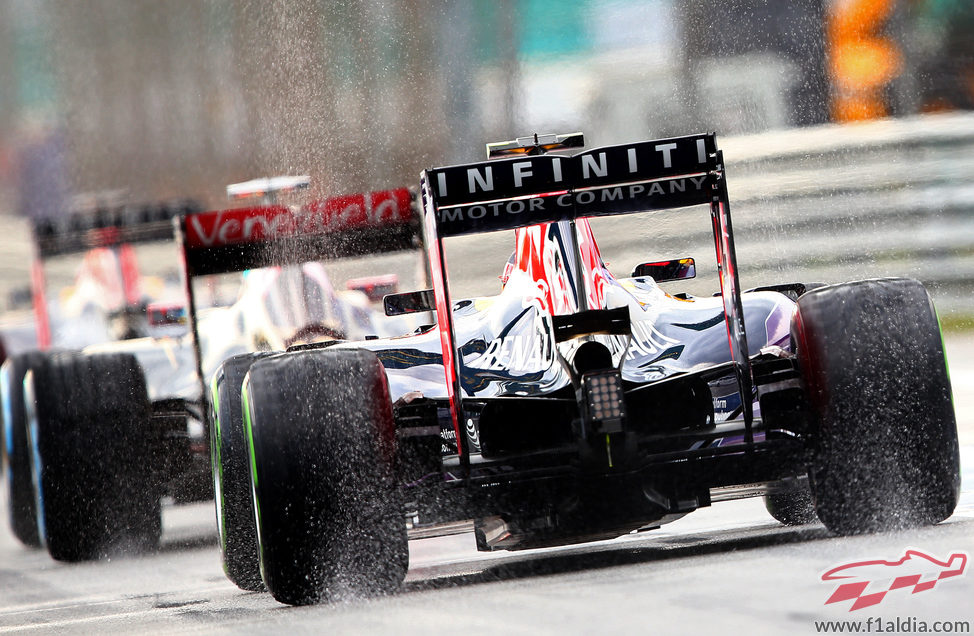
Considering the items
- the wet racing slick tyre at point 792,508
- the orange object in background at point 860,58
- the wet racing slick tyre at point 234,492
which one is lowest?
the wet racing slick tyre at point 792,508

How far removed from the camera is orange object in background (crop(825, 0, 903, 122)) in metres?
17.3

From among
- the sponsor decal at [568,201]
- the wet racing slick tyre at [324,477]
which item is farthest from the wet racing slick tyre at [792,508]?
the wet racing slick tyre at [324,477]

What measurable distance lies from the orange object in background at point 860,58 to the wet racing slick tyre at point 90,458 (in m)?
9.47

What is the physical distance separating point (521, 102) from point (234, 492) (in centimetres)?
1261

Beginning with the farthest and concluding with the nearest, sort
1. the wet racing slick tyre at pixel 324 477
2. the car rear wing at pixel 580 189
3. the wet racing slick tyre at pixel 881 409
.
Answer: the car rear wing at pixel 580 189 < the wet racing slick tyre at pixel 881 409 < the wet racing slick tyre at pixel 324 477

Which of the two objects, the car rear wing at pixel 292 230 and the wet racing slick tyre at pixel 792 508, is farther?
the car rear wing at pixel 292 230

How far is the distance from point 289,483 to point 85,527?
14.5 ft

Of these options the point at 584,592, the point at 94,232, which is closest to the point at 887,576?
the point at 584,592

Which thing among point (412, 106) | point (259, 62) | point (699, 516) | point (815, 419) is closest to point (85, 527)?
point (699, 516)

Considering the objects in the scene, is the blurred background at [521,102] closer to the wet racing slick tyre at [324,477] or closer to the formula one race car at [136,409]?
the formula one race car at [136,409]

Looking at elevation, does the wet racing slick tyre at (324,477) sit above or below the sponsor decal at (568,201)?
below

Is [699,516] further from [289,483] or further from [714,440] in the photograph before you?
[289,483]

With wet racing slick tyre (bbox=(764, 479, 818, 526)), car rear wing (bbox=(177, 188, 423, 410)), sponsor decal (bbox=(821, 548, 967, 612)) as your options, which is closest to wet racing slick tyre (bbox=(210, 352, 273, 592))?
wet racing slick tyre (bbox=(764, 479, 818, 526))

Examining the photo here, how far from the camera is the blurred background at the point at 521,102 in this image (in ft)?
53.6
